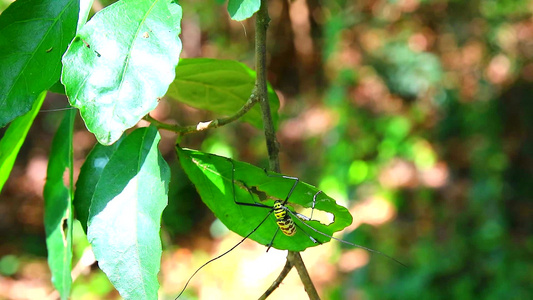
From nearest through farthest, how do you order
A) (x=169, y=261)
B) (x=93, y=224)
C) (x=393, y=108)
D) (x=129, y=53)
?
1. (x=129, y=53)
2. (x=93, y=224)
3. (x=169, y=261)
4. (x=393, y=108)

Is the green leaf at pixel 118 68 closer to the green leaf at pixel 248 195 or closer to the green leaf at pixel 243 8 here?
the green leaf at pixel 243 8

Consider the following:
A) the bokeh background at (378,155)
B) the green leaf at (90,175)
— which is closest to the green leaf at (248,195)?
the green leaf at (90,175)

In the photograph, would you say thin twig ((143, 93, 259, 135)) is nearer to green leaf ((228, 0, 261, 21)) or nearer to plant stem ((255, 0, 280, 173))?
plant stem ((255, 0, 280, 173))

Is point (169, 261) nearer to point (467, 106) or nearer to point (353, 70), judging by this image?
point (353, 70)

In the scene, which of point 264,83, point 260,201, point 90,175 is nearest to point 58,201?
point 90,175

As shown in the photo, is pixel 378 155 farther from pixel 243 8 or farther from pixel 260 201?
pixel 243 8

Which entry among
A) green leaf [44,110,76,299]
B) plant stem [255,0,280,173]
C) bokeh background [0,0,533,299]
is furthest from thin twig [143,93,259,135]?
bokeh background [0,0,533,299]


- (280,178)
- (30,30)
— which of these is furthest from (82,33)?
(280,178)
